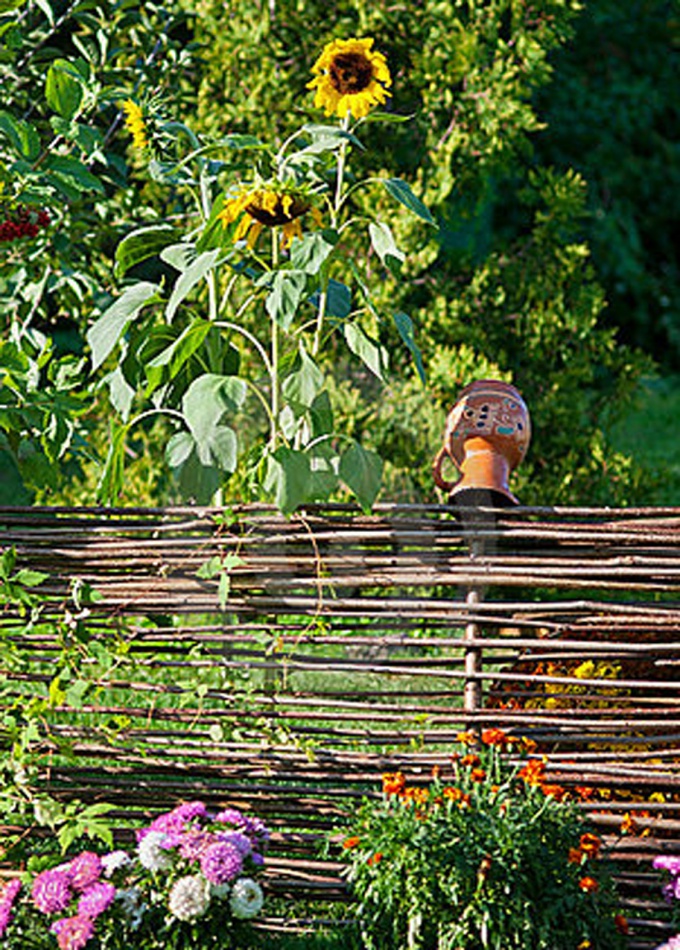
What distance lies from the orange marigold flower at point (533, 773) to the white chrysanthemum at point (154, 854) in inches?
26.6

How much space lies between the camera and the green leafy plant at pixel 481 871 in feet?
7.22

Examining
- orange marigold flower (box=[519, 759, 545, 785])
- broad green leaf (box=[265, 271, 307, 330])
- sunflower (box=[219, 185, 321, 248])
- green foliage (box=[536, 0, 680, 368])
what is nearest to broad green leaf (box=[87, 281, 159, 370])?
sunflower (box=[219, 185, 321, 248])

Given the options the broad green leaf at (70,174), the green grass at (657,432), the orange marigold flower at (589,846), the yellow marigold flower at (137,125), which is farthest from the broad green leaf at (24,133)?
the green grass at (657,432)

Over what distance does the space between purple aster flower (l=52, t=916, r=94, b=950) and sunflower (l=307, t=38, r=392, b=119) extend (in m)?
1.62

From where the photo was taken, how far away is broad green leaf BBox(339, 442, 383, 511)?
97.2 inches

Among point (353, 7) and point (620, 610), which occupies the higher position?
point (353, 7)

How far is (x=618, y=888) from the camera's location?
2.50m

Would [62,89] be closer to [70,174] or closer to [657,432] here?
[70,174]

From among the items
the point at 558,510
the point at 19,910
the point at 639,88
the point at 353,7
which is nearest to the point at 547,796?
the point at 558,510

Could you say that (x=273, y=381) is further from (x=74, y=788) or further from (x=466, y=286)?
(x=466, y=286)

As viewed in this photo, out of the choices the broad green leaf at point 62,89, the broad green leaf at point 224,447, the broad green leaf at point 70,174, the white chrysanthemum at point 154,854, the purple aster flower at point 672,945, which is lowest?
the purple aster flower at point 672,945

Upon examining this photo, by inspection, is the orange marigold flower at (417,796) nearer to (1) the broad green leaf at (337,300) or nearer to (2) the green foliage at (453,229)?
(1) the broad green leaf at (337,300)

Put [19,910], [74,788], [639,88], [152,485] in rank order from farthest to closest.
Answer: [639,88], [152,485], [74,788], [19,910]

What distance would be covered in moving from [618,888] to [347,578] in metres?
0.82
